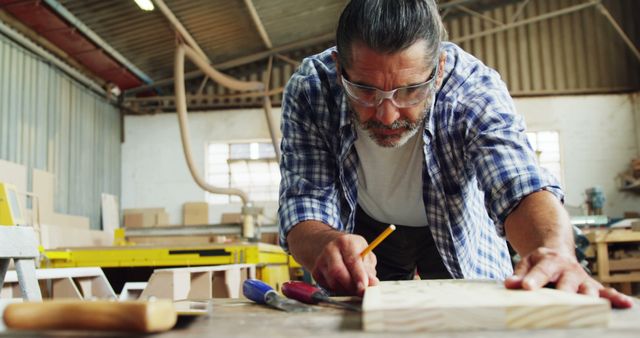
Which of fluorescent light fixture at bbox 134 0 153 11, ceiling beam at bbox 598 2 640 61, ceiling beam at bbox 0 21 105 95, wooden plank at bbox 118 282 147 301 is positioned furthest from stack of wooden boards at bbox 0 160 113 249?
ceiling beam at bbox 598 2 640 61

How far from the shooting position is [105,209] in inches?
339

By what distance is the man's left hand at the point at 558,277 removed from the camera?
911 mm

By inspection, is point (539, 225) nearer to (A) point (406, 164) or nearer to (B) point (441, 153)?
(B) point (441, 153)

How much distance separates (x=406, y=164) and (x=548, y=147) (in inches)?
321

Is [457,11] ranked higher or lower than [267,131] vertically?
higher

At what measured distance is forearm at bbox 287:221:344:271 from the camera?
1426 millimetres

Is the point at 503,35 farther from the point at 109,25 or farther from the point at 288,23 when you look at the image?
the point at 109,25

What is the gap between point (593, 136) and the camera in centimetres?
916

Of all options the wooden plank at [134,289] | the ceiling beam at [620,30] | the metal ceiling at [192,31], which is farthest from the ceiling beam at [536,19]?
the wooden plank at [134,289]

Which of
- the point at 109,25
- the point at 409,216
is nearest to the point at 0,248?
the point at 409,216

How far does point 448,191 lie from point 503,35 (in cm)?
831

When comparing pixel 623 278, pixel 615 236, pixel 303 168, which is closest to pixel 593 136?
pixel 615 236

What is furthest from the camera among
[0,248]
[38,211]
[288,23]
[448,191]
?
[288,23]

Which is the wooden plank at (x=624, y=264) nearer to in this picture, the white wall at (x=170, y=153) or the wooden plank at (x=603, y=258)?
the wooden plank at (x=603, y=258)
